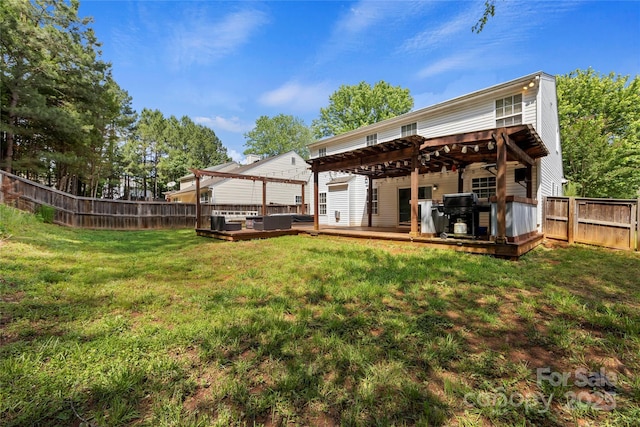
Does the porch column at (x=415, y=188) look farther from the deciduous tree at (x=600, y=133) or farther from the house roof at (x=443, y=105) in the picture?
the deciduous tree at (x=600, y=133)

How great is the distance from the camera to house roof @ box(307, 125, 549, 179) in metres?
6.00

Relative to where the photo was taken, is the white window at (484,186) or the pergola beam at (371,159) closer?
the pergola beam at (371,159)

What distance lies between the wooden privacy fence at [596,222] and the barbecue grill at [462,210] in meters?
3.37

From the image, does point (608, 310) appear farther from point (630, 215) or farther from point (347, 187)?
point (347, 187)

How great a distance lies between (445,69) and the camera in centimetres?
984

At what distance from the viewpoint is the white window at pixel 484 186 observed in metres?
8.88

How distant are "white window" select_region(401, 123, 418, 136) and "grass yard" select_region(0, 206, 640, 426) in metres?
7.83

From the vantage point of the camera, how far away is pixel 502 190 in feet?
18.3

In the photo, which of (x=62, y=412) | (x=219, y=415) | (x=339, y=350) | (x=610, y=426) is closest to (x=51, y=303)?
(x=62, y=412)

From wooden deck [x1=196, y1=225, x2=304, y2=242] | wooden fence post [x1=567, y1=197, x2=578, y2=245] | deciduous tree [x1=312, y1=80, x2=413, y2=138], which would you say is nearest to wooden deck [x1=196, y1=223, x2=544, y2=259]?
wooden deck [x1=196, y1=225, x2=304, y2=242]

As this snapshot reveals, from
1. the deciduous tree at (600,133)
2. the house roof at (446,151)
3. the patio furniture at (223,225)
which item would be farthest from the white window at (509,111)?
the deciduous tree at (600,133)

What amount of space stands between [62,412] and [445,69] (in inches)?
494

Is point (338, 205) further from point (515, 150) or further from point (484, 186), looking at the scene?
point (515, 150)

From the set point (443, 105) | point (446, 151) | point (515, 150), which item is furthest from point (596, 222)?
point (443, 105)
